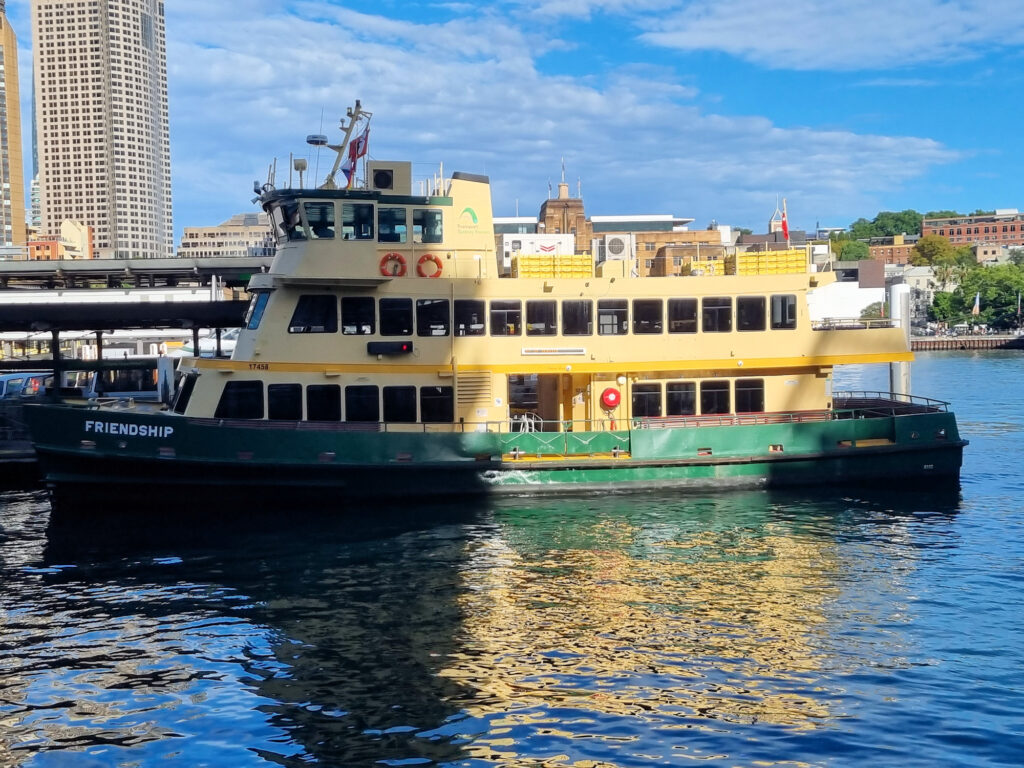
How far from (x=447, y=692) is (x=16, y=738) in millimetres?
4636

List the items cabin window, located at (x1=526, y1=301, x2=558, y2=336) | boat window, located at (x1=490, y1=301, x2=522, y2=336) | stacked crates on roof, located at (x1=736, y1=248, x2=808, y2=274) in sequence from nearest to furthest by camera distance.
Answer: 1. boat window, located at (x1=490, y1=301, x2=522, y2=336)
2. cabin window, located at (x1=526, y1=301, x2=558, y2=336)
3. stacked crates on roof, located at (x1=736, y1=248, x2=808, y2=274)

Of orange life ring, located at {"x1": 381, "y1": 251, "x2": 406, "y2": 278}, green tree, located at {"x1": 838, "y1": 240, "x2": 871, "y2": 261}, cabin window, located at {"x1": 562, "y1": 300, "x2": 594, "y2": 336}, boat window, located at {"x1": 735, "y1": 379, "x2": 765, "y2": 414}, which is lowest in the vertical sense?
boat window, located at {"x1": 735, "y1": 379, "x2": 765, "y2": 414}

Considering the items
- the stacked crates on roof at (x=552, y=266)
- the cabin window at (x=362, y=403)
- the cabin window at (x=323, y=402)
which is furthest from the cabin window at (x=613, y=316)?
the cabin window at (x=323, y=402)

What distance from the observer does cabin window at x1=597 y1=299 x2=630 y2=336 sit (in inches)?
938

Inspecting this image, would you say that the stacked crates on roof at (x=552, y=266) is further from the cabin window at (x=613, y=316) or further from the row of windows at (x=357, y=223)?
the row of windows at (x=357, y=223)

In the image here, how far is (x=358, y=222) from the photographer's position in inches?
893

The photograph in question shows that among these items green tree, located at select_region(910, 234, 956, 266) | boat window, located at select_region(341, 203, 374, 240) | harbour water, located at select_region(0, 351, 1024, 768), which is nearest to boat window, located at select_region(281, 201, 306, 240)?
boat window, located at select_region(341, 203, 374, 240)

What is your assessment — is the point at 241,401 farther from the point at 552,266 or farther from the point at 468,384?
the point at 552,266

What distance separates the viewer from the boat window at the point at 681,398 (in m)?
24.1

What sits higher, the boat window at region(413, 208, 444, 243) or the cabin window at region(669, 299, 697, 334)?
the boat window at region(413, 208, 444, 243)

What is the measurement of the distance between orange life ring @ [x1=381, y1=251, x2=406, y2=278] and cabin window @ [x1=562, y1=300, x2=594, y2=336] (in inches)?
153

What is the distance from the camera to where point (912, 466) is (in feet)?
78.0

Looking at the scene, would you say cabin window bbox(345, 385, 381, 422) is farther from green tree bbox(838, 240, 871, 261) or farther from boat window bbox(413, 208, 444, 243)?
green tree bbox(838, 240, 871, 261)

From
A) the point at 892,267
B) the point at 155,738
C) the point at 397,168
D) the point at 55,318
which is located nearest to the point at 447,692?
the point at 155,738
